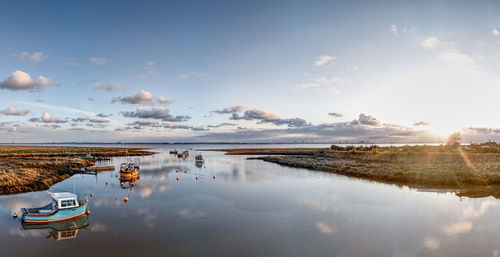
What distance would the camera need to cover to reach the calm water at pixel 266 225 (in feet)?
55.3

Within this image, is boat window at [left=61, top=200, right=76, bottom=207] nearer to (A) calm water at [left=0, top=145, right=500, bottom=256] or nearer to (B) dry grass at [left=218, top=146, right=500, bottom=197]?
(A) calm water at [left=0, top=145, right=500, bottom=256]

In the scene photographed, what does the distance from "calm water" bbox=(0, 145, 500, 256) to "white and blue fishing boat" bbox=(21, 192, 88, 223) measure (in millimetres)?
988

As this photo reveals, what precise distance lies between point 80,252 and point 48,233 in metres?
5.65

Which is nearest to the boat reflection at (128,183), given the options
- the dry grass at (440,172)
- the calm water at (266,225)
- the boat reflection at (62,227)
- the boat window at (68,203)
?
the calm water at (266,225)

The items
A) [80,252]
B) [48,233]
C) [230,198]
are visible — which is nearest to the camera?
[80,252]

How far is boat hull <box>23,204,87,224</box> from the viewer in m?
21.5

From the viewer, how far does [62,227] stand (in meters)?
21.4

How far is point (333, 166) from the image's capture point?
190 feet

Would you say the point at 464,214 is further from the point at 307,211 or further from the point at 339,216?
the point at 307,211

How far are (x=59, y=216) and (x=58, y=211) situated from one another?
18.9 inches

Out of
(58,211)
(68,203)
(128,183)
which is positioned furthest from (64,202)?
(128,183)

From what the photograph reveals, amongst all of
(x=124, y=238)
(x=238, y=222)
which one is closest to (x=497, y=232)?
(x=238, y=222)

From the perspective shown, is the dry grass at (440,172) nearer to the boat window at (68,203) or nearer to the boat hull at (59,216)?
the boat hull at (59,216)

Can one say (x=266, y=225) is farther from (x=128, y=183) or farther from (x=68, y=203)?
(x=128, y=183)
